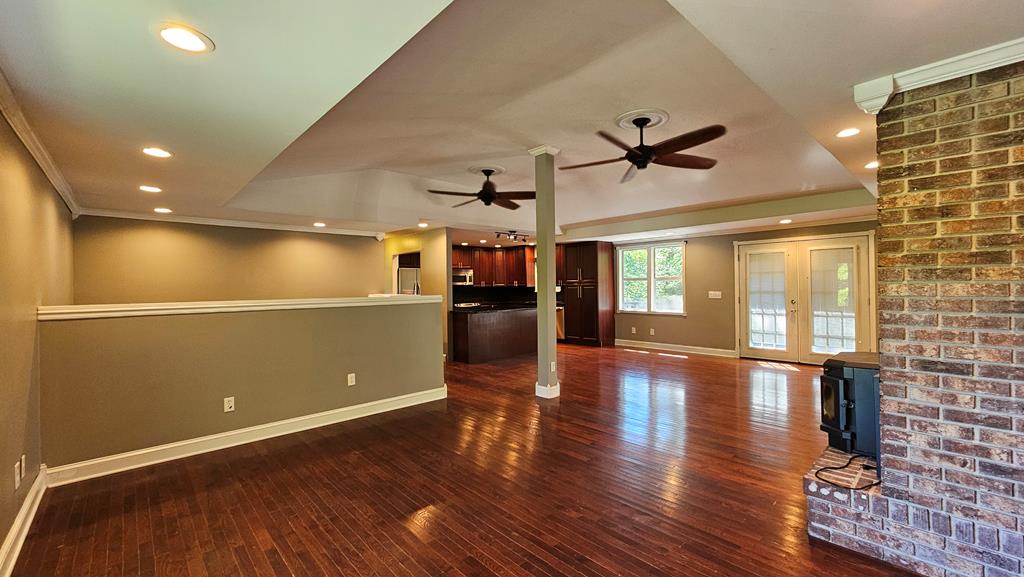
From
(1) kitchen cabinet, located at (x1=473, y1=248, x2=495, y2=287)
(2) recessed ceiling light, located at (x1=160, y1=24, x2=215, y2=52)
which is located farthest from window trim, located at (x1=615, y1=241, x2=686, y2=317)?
(2) recessed ceiling light, located at (x1=160, y1=24, x2=215, y2=52)

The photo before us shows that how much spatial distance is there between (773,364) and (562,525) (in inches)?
239

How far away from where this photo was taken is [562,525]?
224cm

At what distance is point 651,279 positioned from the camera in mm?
8578

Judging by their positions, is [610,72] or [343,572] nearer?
[343,572]

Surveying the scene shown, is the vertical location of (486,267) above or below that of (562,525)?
above

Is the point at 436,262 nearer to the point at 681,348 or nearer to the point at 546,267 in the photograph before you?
the point at 546,267

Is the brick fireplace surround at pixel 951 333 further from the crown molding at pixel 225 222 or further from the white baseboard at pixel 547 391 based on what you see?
the crown molding at pixel 225 222

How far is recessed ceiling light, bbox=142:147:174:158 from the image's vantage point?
276cm

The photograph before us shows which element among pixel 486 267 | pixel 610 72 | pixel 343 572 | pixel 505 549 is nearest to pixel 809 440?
pixel 505 549

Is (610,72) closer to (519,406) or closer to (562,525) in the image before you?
(562,525)

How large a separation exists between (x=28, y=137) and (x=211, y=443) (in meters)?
2.37

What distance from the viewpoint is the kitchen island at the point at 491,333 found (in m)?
6.96

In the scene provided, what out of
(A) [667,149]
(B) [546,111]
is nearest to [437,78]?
(B) [546,111]

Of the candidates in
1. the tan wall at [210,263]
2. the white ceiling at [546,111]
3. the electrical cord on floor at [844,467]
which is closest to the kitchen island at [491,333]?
the tan wall at [210,263]
